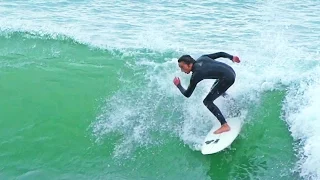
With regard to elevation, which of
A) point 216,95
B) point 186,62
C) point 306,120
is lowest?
point 306,120

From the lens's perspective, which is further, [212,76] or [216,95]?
[216,95]

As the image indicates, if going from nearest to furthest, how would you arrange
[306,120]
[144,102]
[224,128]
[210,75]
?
[210,75] → [224,128] → [306,120] → [144,102]

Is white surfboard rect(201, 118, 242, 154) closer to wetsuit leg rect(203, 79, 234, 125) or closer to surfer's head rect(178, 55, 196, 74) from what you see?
wetsuit leg rect(203, 79, 234, 125)

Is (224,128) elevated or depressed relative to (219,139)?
elevated

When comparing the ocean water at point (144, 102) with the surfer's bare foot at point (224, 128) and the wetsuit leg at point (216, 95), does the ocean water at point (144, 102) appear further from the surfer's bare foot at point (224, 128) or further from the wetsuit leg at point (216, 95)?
the wetsuit leg at point (216, 95)

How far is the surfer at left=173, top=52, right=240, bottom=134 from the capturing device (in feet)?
24.0

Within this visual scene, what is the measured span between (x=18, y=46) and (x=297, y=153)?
7.32 metres

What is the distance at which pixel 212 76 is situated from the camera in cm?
756

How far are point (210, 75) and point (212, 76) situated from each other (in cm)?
6

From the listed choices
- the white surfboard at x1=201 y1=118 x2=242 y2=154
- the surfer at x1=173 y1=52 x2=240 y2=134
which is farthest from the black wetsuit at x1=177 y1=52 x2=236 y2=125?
the white surfboard at x1=201 y1=118 x2=242 y2=154

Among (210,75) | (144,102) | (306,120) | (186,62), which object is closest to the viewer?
(186,62)

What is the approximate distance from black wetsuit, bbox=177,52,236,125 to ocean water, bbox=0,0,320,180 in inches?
25.7

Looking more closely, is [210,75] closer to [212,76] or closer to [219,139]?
[212,76]

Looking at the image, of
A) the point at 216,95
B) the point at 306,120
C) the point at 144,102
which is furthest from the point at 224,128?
the point at 144,102
